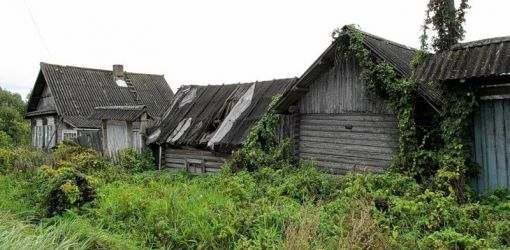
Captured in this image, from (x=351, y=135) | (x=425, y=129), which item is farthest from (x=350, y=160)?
(x=425, y=129)

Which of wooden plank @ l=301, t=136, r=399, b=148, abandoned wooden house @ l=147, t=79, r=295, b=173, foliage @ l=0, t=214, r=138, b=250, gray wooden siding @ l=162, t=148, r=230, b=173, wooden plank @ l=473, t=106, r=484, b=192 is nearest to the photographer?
foliage @ l=0, t=214, r=138, b=250

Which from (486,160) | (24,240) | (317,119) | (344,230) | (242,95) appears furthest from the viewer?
(242,95)

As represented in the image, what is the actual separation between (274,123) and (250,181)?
3.00 m

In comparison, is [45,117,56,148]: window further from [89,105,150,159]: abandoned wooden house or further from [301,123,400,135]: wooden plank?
[301,123,400,135]: wooden plank

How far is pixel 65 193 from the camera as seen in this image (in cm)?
913

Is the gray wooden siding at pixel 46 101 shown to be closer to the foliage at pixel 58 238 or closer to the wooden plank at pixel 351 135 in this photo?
the wooden plank at pixel 351 135

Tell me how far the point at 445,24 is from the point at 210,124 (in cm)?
922

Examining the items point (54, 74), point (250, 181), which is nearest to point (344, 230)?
point (250, 181)

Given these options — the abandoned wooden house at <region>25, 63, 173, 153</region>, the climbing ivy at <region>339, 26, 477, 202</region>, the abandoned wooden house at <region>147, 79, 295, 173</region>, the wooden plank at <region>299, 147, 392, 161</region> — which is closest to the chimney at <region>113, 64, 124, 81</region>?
the abandoned wooden house at <region>25, 63, 173, 153</region>

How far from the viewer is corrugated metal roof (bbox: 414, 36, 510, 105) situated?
8.01 meters

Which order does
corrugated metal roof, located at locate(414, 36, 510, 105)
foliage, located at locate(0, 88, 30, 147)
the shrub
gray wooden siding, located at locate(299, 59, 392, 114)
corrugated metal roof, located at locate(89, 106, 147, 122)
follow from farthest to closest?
foliage, located at locate(0, 88, 30, 147) < corrugated metal roof, located at locate(89, 106, 147, 122) < gray wooden siding, located at locate(299, 59, 392, 114) < the shrub < corrugated metal roof, located at locate(414, 36, 510, 105)

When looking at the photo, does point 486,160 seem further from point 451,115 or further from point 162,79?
point 162,79

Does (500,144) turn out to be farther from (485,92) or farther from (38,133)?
(38,133)

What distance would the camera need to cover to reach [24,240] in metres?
4.93
